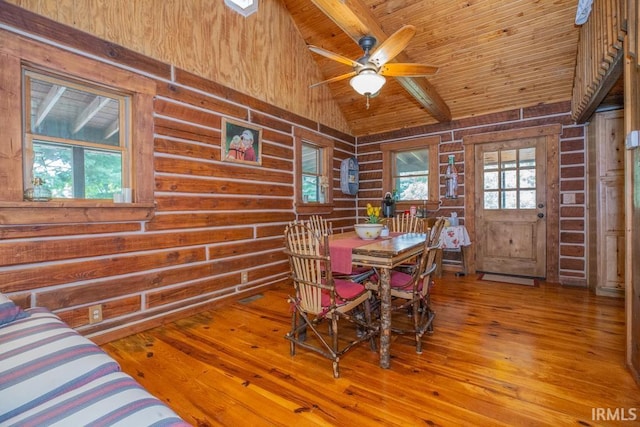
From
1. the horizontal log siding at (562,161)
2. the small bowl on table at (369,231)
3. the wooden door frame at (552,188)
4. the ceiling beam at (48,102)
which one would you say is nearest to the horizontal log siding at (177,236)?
the ceiling beam at (48,102)

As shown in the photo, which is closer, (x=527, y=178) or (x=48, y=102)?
(x=48, y=102)

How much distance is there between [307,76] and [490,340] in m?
4.19

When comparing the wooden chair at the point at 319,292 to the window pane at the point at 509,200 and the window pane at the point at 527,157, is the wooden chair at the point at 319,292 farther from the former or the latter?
the window pane at the point at 527,157

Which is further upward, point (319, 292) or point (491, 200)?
point (491, 200)

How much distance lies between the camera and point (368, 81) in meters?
2.54

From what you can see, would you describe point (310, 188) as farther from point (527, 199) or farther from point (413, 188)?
point (527, 199)

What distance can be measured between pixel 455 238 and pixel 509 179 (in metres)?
1.25

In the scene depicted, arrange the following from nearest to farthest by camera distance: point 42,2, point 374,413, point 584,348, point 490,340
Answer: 1. point 374,413
2. point 42,2
3. point 584,348
4. point 490,340

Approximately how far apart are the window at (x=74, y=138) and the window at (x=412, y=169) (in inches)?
165

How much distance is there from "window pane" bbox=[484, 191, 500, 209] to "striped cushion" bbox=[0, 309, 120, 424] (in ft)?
16.5

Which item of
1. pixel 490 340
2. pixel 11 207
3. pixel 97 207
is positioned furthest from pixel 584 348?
pixel 11 207

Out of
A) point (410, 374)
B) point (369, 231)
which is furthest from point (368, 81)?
point (410, 374)

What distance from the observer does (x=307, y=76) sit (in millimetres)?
4602

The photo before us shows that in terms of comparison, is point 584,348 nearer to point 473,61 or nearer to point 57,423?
point 57,423
